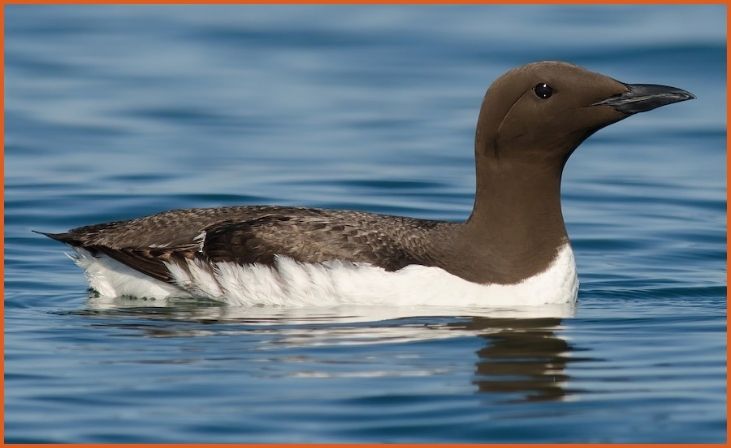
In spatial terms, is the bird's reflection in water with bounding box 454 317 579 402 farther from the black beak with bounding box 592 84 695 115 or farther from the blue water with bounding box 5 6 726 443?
the black beak with bounding box 592 84 695 115

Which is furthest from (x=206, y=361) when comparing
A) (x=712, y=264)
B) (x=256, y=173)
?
(x=256, y=173)

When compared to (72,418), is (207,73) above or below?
above

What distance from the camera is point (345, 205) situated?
15.6 m

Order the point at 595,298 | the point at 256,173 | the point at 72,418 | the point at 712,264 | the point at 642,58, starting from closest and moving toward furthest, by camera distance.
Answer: the point at 72,418 → the point at 595,298 → the point at 712,264 → the point at 256,173 → the point at 642,58

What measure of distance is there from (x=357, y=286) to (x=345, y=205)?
4856mm

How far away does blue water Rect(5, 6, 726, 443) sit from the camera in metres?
8.55

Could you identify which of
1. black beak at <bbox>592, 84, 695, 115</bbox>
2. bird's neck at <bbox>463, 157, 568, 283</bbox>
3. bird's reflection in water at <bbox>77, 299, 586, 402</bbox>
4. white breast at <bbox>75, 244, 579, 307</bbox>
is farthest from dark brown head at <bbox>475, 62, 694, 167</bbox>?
bird's reflection in water at <bbox>77, 299, 586, 402</bbox>

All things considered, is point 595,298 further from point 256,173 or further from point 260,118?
point 260,118

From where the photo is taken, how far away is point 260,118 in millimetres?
19688

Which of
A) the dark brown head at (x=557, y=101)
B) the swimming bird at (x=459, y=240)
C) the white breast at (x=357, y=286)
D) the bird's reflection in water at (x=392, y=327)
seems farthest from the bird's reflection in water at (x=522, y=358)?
the dark brown head at (x=557, y=101)

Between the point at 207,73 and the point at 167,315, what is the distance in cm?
1137

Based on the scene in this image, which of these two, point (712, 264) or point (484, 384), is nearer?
point (484, 384)

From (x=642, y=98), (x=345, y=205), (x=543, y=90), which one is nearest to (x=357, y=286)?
(x=543, y=90)

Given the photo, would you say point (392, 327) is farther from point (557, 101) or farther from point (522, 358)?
point (557, 101)
